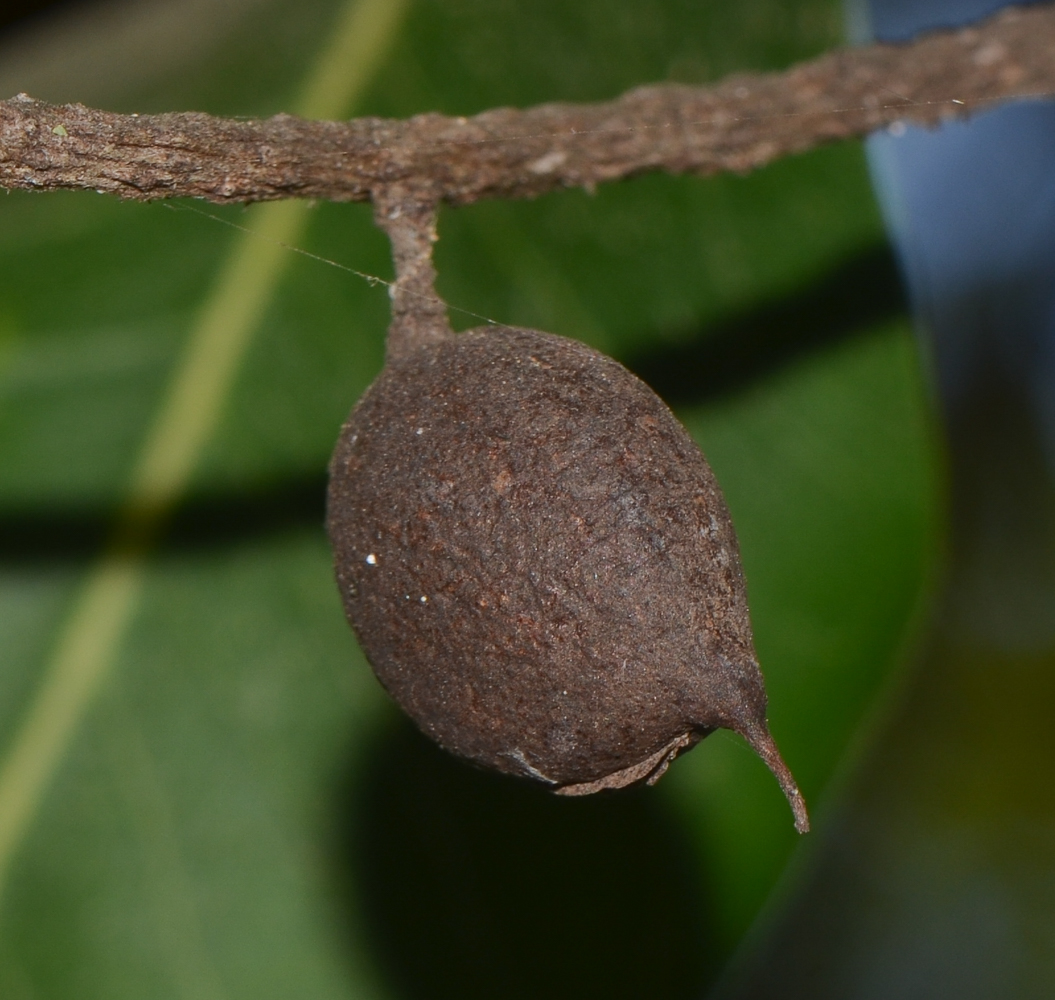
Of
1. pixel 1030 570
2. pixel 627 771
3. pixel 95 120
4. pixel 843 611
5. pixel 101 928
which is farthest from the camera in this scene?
pixel 1030 570

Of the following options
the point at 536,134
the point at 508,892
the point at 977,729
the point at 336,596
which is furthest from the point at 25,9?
the point at 977,729

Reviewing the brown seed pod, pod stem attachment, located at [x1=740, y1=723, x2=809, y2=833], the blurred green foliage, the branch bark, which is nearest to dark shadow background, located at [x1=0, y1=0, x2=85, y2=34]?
the blurred green foliage

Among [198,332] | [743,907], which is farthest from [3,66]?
[743,907]

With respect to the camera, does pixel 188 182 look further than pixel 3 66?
No

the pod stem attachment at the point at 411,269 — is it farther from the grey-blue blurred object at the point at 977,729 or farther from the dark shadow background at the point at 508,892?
the grey-blue blurred object at the point at 977,729

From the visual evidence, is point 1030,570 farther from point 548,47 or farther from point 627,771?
point 627,771

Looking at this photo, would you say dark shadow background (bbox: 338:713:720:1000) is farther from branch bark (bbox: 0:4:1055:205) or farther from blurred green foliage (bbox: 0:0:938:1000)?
branch bark (bbox: 0:4:1055:205)

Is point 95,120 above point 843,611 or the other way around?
above
